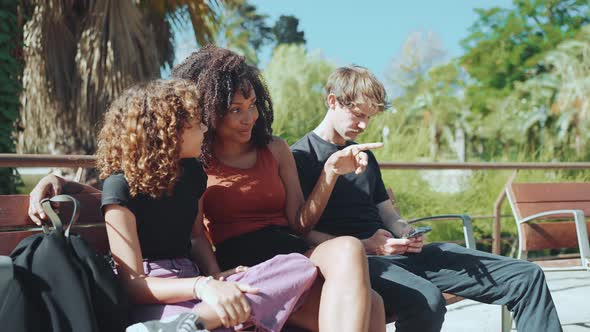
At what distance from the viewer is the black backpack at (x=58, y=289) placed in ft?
5.48

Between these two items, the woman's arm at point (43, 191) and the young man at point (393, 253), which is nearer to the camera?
the woman's arm at point (43, 191)

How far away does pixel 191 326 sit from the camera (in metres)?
1.76

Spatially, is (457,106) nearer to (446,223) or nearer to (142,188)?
(446,223)

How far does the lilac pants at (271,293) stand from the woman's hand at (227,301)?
0.05 m

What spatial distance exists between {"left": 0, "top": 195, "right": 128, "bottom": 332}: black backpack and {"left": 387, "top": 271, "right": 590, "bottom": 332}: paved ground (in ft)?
8.79

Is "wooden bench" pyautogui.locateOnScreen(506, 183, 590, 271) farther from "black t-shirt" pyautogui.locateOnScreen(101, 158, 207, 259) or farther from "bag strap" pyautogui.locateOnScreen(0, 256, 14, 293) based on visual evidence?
"bag strap" pyautogui.locateOnScreen(0, 256, 14, 293)

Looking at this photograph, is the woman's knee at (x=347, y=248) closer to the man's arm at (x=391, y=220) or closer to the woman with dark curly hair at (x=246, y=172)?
the woman with dark curly hair at (x=246, y=172)

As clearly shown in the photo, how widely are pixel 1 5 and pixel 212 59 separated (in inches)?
170

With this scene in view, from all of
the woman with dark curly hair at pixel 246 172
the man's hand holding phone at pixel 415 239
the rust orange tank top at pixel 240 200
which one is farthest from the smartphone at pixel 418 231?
the rust orange tank top at pixel 240 200

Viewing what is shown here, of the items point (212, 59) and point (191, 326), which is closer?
point (191, 326)

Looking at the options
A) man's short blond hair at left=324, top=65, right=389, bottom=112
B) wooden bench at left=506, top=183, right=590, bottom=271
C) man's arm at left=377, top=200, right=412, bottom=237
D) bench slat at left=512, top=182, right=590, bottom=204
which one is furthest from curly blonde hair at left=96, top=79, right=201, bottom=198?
bench slat at left=512, top=182, right=590, bottom=204

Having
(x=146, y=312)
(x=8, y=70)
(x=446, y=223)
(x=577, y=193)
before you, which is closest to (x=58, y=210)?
(x=146, y=312)

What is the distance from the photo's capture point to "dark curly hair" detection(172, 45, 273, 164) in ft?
8.09

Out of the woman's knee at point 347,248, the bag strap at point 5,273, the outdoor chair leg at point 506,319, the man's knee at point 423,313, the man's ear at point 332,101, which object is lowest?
the outdoor chair leg at point 506,319
